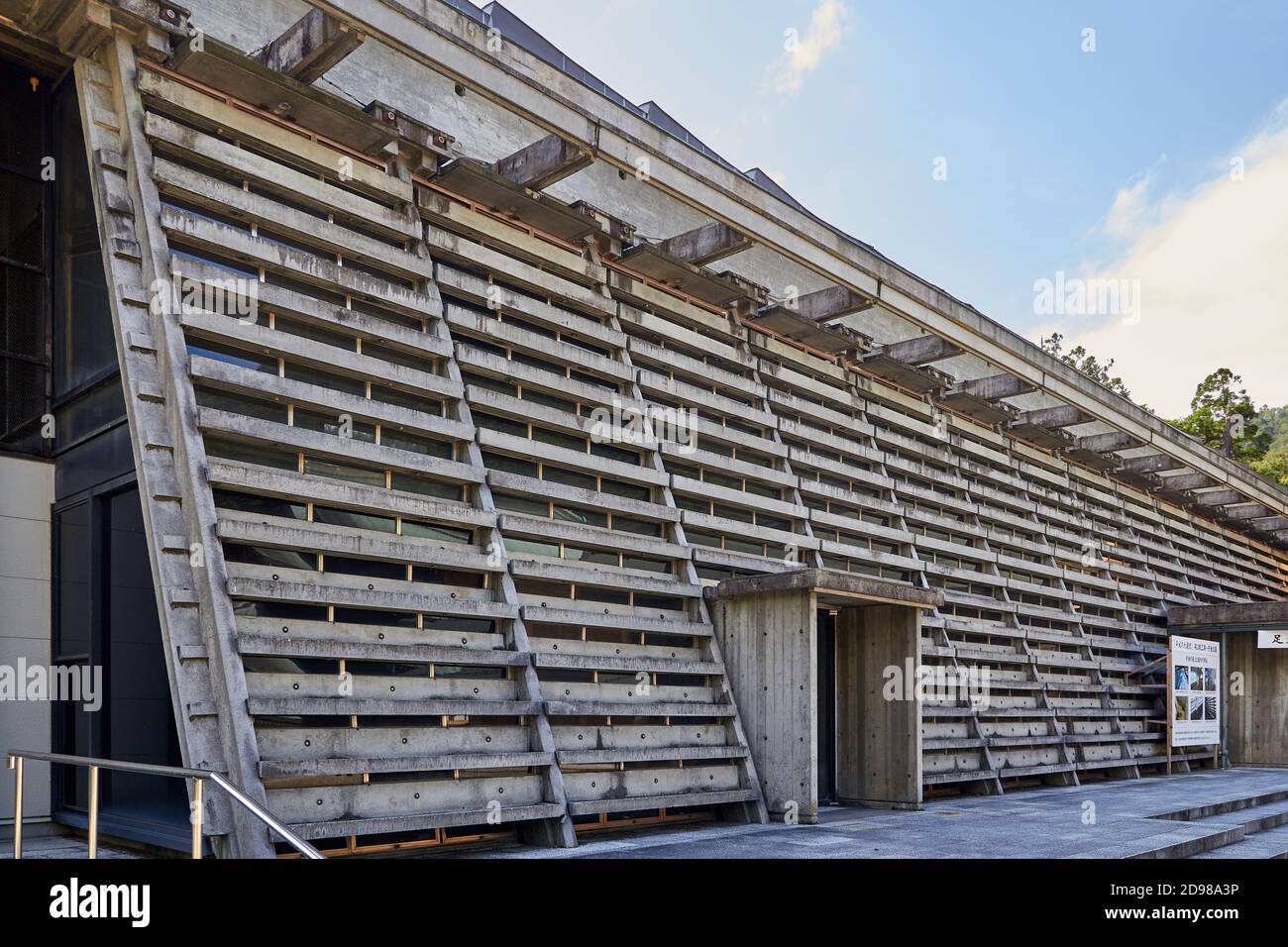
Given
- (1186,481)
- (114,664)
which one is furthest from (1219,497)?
(114,664)

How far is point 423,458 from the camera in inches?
→ 371

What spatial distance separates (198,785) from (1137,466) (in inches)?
857

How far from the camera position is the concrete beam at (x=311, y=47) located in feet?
29.5

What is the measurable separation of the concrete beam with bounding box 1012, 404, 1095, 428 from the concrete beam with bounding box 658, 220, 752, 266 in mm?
9242

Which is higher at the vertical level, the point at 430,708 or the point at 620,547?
the point at 620,547

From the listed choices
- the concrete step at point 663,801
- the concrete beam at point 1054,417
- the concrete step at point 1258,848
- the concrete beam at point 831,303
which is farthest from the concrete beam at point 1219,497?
the concrete step at point 663,801

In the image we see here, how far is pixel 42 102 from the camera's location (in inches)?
416

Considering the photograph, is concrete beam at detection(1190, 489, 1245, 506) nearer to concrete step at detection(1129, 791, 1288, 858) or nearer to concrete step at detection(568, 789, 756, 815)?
concrete step at detection(1129, 791, 1288, 858)

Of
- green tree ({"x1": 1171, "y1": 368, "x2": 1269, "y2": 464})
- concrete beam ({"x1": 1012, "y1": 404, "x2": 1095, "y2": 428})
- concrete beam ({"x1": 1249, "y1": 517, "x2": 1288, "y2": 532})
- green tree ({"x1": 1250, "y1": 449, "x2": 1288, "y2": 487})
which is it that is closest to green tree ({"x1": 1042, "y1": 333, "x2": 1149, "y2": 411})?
green tree ({"x1": 1250, "y1": 449, "x2": 1288, "y2": 487})

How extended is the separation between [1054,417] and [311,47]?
1490 centimetres

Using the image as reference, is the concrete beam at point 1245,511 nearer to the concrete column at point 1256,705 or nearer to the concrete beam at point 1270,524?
the concrete beam at point 1270,524

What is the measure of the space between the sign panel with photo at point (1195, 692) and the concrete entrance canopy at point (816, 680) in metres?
8.34
